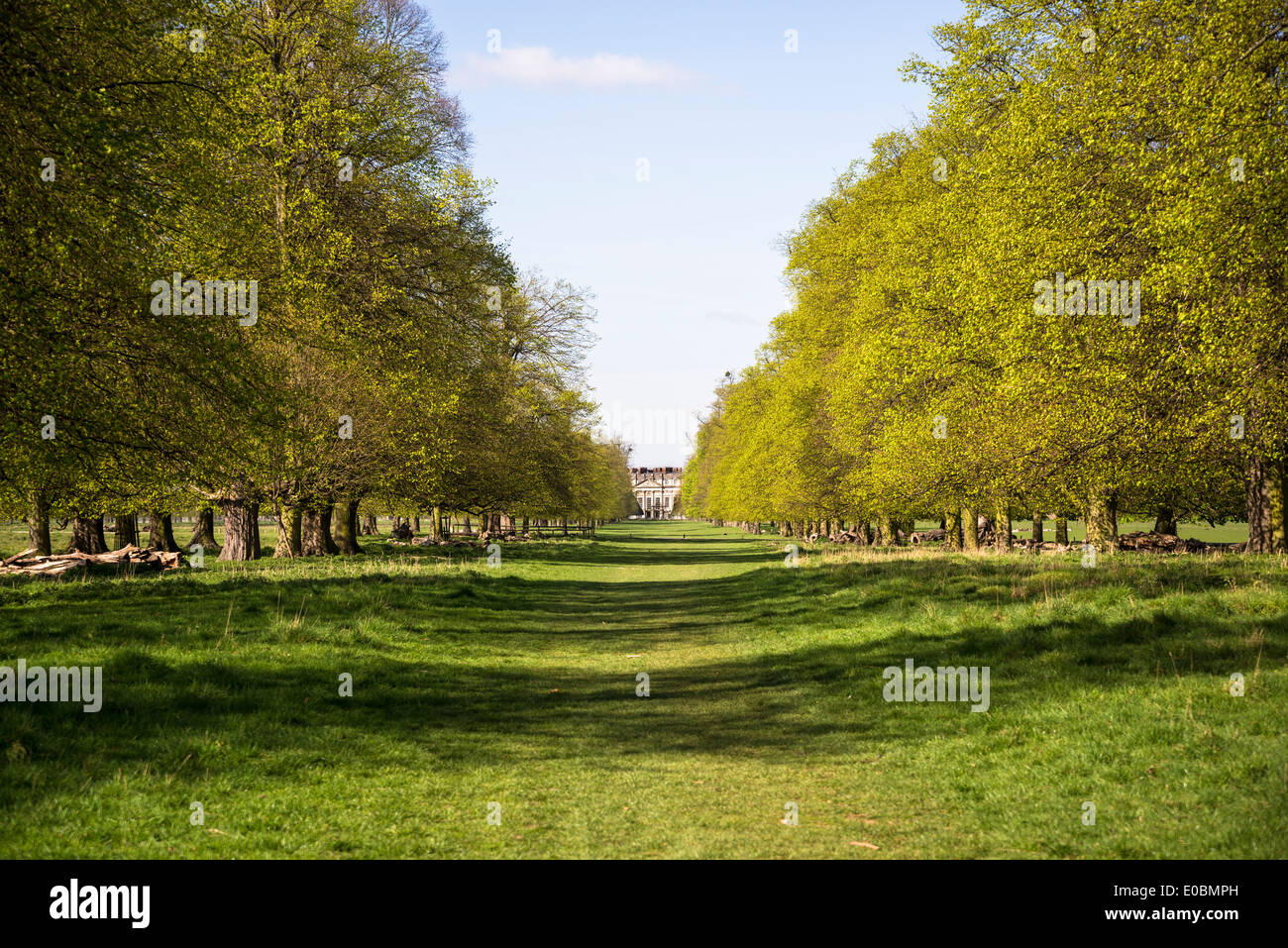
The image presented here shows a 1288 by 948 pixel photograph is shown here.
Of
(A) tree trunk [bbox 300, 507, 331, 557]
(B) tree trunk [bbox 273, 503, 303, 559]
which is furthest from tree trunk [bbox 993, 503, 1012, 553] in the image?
(A) tree trunk [bbox 300, 507, 331, 557]

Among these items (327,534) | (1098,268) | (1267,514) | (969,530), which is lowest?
(969,530)

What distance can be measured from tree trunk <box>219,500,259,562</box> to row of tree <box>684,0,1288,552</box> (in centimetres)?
2037

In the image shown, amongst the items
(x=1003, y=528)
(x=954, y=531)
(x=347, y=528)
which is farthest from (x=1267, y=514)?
(x=347, y=528)

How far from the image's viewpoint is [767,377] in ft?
176

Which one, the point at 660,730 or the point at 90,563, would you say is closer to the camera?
the point at 660,730

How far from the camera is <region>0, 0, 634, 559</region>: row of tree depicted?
37.0 ft

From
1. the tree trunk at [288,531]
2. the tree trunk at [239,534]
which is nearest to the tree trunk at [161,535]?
the tree trunk at [288,531]

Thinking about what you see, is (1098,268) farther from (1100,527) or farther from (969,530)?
(969,530)

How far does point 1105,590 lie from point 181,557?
2588 centimetres

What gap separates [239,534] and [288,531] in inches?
70.0

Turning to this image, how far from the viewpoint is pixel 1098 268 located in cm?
1592

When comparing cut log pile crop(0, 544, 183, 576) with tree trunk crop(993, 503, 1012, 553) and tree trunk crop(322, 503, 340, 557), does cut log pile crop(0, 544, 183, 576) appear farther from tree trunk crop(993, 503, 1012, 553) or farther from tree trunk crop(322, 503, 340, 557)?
tree trunk crop(993, 503, 1012, 553)
